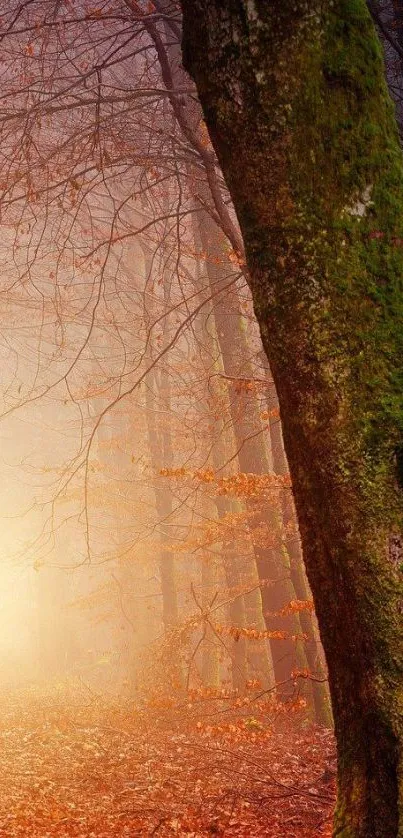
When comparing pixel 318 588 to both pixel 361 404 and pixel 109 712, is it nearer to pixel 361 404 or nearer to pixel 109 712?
pixel 361 404

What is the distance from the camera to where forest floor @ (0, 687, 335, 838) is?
19.2 feet

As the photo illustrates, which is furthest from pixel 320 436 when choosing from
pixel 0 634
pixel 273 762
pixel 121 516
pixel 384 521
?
pixel 0 634

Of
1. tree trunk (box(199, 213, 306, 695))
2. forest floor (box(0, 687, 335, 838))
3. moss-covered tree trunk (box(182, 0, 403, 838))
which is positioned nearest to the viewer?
moss-covered tree trunk (box(182, 0, 403, 838))

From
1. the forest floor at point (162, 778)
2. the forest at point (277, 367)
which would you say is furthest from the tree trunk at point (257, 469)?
the forest floor at point (162, 778)

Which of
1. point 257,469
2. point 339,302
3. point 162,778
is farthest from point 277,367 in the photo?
point 257,469

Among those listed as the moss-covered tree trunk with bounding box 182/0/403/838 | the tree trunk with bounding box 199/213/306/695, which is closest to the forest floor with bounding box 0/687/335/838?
the tree trunk with bounding box 199/213/306/695

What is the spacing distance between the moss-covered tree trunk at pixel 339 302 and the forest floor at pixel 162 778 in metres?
3.71

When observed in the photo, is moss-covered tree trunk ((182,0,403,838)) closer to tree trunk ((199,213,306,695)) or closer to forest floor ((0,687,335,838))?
forest floor ((0,687,335,838))

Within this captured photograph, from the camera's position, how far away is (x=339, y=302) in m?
2.14

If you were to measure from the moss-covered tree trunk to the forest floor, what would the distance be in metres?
3.71

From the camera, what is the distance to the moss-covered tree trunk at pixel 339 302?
6.81 feet

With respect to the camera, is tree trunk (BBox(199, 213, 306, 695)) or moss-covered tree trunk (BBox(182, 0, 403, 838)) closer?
moss-covered tree trunk (BBox(182, 0, 403, 838))

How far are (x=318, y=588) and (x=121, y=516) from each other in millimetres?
17079

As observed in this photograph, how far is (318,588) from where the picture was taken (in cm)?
227
